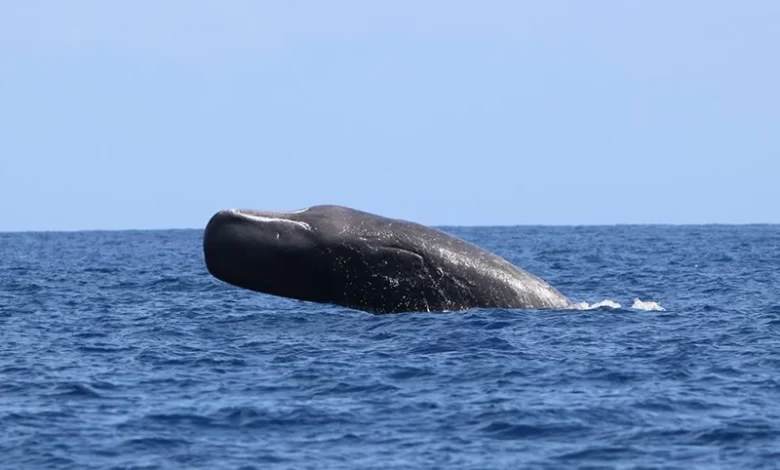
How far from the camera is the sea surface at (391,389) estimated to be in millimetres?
14531

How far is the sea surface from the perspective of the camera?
14.5 meters

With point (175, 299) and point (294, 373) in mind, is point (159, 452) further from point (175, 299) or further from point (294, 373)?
point (175, 299)

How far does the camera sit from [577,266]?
48.1 metres

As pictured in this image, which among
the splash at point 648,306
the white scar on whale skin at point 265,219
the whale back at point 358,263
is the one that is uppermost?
the white scar on whale skin at point 265,219

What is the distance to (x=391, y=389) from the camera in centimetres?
1734

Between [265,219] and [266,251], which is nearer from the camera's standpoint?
[266,251]

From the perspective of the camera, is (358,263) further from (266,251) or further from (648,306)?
(648,306)

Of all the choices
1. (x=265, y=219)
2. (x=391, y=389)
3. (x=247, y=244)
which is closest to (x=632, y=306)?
(x=265, y=219)

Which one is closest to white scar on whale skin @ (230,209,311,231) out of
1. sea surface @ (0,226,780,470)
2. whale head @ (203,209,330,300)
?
whale head @ (203,209,330,300)

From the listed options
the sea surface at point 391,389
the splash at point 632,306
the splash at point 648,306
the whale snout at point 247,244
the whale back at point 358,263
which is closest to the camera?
the sea surface at point 391,389

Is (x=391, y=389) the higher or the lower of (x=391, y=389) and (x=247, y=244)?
the lower

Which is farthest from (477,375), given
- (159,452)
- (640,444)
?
(159,452)

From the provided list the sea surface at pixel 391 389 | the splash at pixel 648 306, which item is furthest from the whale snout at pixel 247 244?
the splash at pixel 648 306

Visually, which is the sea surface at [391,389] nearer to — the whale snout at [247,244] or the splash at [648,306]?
the splash at [648,306]
